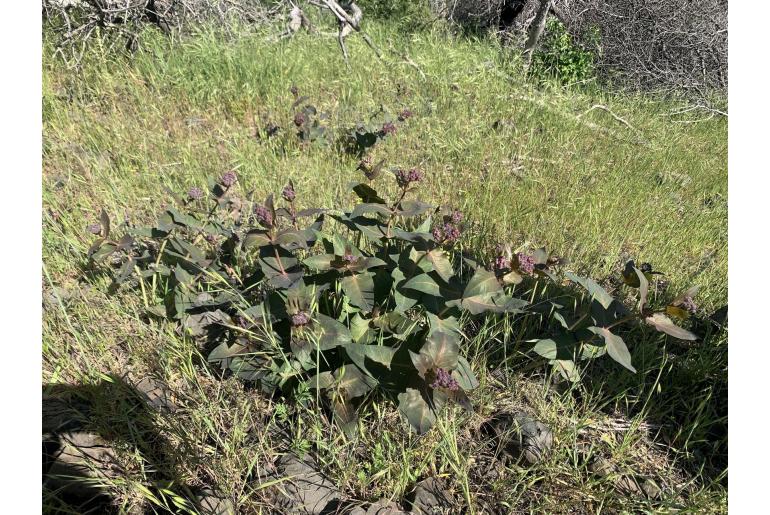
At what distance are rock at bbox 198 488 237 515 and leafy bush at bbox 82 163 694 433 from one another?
1.18ft

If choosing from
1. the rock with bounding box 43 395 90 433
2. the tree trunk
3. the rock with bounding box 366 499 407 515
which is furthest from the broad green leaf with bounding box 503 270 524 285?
the tree trunk

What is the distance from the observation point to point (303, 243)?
146 centimetres

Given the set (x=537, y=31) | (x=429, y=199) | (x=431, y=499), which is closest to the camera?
(x=431, y=499)

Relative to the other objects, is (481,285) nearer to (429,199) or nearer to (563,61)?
(429,199)

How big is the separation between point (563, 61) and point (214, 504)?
19.3 feet

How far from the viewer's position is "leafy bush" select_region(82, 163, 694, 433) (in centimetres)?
137

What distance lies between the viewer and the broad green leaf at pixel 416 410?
1.25 m

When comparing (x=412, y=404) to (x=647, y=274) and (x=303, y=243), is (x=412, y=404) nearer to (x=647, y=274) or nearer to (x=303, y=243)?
(x=303, y=243)

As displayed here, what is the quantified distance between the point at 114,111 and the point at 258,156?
129cm

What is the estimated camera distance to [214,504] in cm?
127

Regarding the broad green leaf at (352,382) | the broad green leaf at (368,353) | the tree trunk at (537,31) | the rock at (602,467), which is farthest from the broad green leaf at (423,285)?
the tree trunk at (537,31)

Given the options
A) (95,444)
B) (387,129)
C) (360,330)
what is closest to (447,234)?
(360,330)

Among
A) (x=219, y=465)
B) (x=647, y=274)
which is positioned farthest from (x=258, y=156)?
(x=647, y=274)

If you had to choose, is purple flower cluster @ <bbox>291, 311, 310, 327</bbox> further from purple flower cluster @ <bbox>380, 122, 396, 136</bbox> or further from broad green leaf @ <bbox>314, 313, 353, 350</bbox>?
purple flower cluster @ <bbox>380, 122, 396, 136</bbox>
